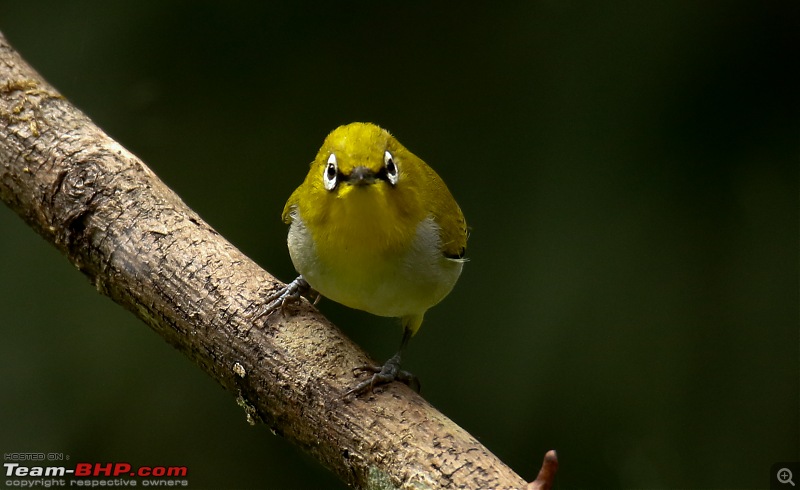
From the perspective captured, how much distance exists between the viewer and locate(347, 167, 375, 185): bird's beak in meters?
2.68

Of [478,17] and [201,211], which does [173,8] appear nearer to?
[201,211]

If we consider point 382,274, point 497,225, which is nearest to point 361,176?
point 382,274

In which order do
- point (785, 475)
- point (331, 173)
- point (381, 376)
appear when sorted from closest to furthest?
point (331, 173), point (381, 376), point (785, 475)

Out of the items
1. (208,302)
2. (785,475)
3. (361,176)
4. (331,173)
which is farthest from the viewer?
(785,475)

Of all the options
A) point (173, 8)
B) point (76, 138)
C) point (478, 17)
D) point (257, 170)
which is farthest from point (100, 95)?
point (478, 17)

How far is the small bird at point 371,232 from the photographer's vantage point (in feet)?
9.11

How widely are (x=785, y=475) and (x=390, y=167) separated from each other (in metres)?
3.87

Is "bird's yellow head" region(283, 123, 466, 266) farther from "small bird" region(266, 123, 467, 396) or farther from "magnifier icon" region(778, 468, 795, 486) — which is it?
"magnifier icon" region(778, 468, 795, 486)

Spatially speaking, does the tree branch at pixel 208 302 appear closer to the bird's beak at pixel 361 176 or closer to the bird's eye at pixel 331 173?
the bird's eye at pixel 331 173

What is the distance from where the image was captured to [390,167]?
9.29 ft

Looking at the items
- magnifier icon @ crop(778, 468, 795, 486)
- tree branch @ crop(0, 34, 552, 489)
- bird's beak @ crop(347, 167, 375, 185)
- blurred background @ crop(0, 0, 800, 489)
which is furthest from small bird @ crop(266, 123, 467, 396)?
magnifier icon @ crop(778, 468, 795, 486)

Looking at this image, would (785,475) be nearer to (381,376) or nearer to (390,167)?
(381,376)

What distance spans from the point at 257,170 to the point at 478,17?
1963 mm

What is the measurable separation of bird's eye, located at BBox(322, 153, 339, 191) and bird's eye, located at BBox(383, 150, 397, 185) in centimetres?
18
